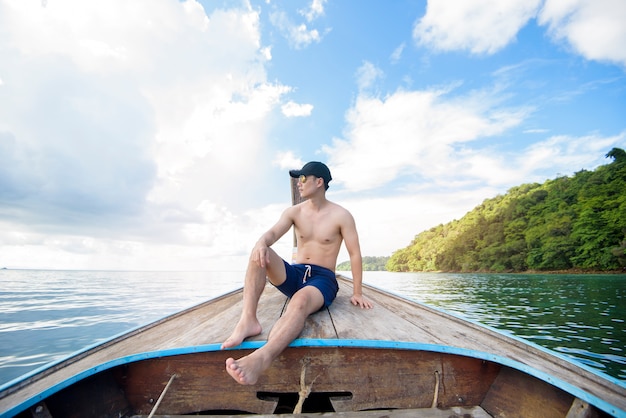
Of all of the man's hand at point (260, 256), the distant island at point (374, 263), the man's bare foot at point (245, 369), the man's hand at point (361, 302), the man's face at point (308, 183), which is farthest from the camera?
the distant island at point (374, 263)

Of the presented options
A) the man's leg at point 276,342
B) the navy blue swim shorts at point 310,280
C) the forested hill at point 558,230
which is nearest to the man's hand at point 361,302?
the navy blue swim shorts at point 310,280

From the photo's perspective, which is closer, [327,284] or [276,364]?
[276,364]

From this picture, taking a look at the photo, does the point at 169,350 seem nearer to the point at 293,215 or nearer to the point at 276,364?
the point at 276,364

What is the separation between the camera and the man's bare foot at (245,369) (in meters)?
1.32

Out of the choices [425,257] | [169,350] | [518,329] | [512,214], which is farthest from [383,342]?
[425,257]

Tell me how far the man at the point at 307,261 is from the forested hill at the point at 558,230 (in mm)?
37602

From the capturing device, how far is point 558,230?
3406 centimetres

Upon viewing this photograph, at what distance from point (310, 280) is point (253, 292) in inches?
24.1

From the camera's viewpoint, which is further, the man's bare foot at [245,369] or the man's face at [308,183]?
the man's face at [308,183]

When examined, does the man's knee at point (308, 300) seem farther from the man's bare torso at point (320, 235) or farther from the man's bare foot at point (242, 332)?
the man's bare torso at point (320, 235)

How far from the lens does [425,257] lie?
70250mm

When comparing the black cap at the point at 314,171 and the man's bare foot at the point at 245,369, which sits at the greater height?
the black cap at the point at 314,171

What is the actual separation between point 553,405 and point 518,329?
19.4 ft

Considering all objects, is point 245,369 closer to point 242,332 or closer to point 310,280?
point 242,332
